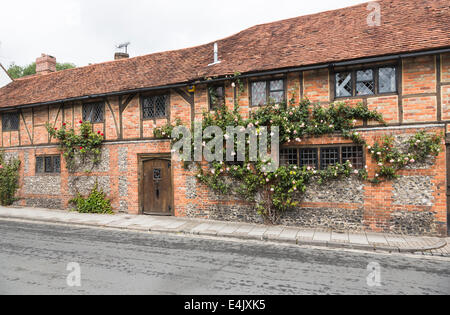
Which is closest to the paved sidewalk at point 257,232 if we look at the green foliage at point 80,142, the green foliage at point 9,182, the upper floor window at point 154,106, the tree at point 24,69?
the green foliage at point 80,142

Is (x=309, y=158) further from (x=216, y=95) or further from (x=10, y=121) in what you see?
(x=10, y=121)

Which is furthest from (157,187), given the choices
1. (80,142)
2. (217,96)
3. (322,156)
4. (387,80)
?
(387,80)

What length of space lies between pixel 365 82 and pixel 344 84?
1.88 ft

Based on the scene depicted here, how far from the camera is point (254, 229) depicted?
892 cm

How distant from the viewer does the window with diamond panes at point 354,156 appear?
8.61m

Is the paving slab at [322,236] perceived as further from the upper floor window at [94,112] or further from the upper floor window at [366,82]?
the upper floor window at [94,112]

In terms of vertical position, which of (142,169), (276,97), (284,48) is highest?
(284,48)

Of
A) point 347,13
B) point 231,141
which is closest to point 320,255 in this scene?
point 231,141

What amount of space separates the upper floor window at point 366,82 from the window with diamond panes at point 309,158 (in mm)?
1897

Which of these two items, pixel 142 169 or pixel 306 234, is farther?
pixel 142 169

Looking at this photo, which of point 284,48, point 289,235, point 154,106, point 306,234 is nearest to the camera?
point 289,235

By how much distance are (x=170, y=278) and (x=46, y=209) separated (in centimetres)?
1065

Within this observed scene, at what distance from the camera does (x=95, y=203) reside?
1205cm
